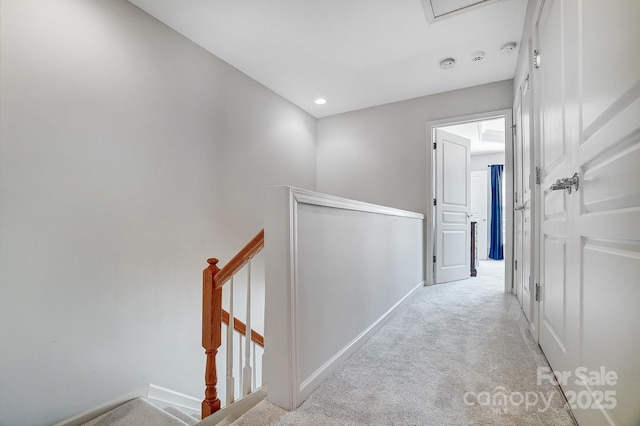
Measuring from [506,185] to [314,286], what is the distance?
2864mm

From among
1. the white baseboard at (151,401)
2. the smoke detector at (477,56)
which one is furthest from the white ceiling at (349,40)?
the white baseboard at (151,401)

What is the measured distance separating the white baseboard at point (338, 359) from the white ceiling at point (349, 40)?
2323 mm

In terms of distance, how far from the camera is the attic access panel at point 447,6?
2.23 metres

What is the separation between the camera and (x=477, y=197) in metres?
7.25

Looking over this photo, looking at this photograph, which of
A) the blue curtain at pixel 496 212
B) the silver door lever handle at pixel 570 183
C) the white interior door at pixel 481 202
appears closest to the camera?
the silver door lever handle at pixel 570 183

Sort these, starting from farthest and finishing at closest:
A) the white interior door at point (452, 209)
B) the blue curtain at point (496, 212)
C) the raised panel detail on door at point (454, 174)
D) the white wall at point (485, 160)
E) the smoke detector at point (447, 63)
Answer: the white wall at point (485, 160), the blue curtain at point (496, 212), the raised panel detail on door at point (454, 174), the white interior door at point (452, 209), the smoke detector at point (447, 63)

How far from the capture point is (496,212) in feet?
22.8

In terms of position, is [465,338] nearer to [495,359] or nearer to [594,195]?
[495,359]

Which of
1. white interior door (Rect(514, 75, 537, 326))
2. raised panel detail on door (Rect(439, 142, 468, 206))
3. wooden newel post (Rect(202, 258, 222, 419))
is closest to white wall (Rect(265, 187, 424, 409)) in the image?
wooden newel post (Rect(202, 258, 222, 419))

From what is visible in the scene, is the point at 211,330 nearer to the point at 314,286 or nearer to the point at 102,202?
the point at 314,286

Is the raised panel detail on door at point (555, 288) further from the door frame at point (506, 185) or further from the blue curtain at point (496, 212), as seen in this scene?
the blue curtain at point (496, 212)

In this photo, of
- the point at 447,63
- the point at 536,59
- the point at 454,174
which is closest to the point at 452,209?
the point at 454,174

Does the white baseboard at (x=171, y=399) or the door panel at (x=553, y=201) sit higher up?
the door panel at (x=553, y=201)

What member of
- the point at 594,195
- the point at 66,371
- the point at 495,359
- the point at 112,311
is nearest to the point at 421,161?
the point at 495,359
